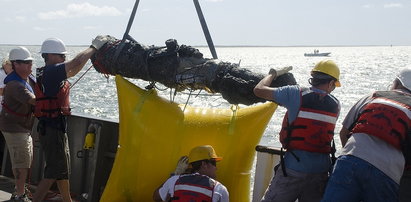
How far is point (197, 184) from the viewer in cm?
383

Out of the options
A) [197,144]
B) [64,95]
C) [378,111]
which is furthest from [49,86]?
[378,111]

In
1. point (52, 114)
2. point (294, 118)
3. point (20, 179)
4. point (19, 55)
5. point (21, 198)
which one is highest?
point (19, 55)

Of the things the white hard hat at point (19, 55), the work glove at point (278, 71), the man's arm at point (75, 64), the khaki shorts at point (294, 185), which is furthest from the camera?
Answer: the white hard hat at point (19, 55)

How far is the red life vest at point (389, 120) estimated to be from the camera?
352 cm

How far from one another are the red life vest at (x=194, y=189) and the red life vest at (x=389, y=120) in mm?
1092

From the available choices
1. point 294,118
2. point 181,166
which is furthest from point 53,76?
point 294,118

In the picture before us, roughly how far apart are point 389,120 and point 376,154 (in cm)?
23

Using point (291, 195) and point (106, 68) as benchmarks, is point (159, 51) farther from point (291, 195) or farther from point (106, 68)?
point (291, 195)

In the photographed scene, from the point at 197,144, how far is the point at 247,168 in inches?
19.4

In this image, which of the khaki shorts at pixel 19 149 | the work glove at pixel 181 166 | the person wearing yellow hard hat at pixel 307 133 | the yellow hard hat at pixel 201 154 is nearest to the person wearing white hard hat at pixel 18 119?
the khaki shorts at pixel 19 149

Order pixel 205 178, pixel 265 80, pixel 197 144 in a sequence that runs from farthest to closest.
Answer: pixel 197 144
pixel 265 80
pixel 205 178

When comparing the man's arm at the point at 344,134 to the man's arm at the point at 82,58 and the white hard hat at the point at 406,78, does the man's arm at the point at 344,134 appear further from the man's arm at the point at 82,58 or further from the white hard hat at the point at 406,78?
the man's arm at the point at 82,58

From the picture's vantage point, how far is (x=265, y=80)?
13.9ft

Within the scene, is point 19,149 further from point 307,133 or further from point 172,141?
point 307,133
